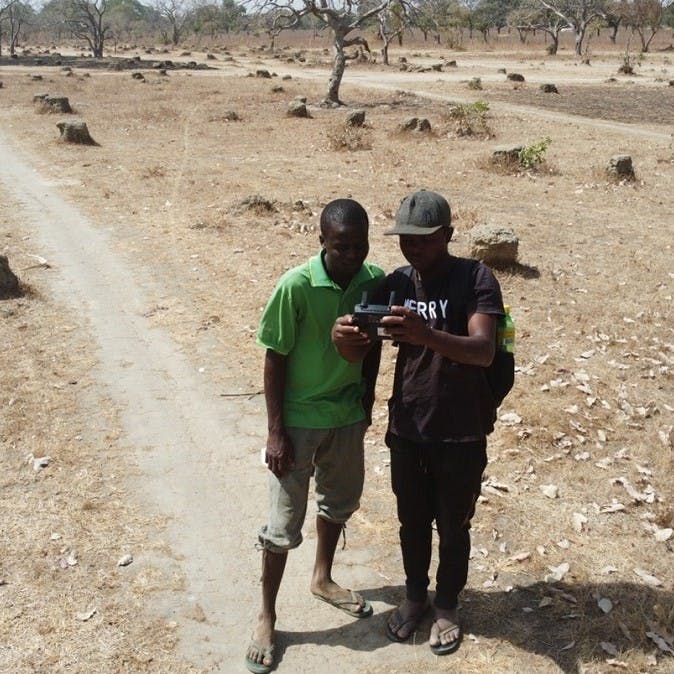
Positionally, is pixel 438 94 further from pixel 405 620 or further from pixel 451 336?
pixel 451 336

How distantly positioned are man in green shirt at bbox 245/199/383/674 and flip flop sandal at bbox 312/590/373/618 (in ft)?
1.36

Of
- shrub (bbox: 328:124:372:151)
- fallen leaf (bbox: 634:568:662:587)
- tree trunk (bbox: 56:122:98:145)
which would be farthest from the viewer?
tree trunk (bbox: 56:122:98:145)

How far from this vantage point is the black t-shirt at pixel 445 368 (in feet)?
9.45

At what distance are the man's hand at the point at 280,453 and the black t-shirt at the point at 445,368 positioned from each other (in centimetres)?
44

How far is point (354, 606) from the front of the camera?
12.0 ft

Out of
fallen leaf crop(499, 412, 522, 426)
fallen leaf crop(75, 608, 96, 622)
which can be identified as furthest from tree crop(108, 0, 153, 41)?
fallen leaf crop(75, 608, 96, 622)

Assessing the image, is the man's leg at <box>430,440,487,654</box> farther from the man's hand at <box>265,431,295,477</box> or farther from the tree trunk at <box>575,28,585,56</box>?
the tree trunk at <box>575,28,585,56</box>

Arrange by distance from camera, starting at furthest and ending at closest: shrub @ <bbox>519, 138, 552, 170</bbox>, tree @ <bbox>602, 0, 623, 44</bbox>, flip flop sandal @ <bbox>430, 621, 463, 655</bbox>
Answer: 1. tree @ <bbox>602, 0, 623, 44</bbox>
2. shrub @ <bbox>519, 138, 552, 170</bbox>
3. flip flop sandal @ <bbox>430, 621, 463, 655</bbox>

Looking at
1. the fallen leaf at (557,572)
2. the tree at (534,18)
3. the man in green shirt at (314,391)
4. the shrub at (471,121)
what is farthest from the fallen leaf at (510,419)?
the tree at (534,18)

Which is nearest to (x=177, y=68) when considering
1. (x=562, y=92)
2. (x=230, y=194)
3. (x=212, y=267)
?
(x=562, y=92)

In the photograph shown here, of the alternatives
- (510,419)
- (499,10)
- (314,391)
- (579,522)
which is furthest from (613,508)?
(499,10)

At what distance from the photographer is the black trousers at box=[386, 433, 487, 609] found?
3045 millimetres

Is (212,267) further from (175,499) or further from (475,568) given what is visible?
Result: (475,568)

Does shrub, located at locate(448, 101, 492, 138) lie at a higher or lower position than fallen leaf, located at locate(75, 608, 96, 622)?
higher
